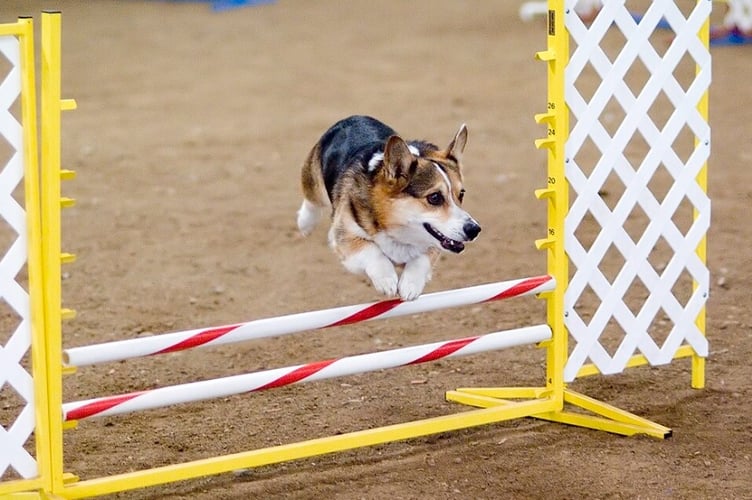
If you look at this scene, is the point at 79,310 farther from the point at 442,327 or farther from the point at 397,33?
the point at 397,33

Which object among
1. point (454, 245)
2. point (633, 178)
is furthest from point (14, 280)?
point (633, 178)

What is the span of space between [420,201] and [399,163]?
0.16 m

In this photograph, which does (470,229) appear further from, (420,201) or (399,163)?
(399,163)

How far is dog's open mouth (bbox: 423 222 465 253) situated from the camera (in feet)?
14.0

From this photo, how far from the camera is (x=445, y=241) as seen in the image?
169 inches

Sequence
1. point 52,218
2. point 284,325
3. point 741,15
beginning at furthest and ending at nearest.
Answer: point 741,15, point 284,325, point 52,218

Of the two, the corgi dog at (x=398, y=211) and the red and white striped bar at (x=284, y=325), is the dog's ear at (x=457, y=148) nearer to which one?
the corgi dog at (x=398, y=211)

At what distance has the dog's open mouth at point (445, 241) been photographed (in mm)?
4270

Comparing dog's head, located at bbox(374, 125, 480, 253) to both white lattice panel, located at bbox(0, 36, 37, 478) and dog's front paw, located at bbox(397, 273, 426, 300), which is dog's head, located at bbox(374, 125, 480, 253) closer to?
dog's front paw, located at bbox(397, 273, 426, 300)

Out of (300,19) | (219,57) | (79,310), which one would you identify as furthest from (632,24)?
(300,19)

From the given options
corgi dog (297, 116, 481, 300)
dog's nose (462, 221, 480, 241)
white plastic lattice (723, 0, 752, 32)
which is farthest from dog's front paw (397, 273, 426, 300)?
white plastic lattice (723, 0, 752, 32)

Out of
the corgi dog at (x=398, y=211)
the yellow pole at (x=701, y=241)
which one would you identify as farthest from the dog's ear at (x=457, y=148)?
the yellow pole at (x=701, y=241)

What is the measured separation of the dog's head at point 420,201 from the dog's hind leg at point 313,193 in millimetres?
812

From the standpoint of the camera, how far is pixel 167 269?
23.2 feet
